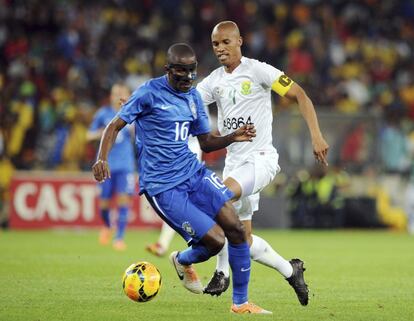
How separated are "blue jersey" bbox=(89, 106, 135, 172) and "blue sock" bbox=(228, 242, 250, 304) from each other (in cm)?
804

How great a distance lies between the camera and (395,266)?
43.1 feet

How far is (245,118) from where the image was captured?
946 cm

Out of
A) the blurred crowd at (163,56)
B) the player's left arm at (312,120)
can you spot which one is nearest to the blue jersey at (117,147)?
the blurred crowd at (163,56)

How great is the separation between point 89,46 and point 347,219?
24.6ft

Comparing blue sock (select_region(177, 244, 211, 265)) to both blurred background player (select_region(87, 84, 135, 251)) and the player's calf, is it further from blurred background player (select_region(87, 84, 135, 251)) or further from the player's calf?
blurred background player (select_region(87, 84, 135, 251))

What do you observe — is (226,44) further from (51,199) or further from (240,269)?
(51,199)

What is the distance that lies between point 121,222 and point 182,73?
8.02 m

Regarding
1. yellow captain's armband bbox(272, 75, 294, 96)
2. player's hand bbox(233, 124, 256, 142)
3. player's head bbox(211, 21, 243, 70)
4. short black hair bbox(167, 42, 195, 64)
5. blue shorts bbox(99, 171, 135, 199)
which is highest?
player's head bbox(211, 21, 243, 70)

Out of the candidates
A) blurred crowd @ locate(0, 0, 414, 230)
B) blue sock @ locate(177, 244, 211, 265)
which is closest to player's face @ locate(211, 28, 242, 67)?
blue sock @ locate(177, 244, 211, 265)

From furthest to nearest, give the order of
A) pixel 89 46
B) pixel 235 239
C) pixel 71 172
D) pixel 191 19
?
pixel 191 19 → pixel 89 46 → pixel 71 172 → pixel 235 239

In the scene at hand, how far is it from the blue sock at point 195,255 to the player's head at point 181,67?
137 cm

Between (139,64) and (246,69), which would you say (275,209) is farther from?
(246,69)

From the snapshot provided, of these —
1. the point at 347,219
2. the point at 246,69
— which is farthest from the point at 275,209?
the point at 246,69

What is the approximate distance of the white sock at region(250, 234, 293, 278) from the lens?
355 inches
